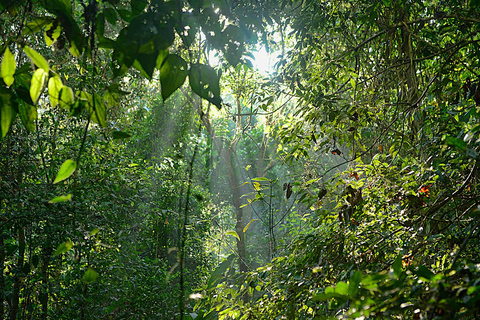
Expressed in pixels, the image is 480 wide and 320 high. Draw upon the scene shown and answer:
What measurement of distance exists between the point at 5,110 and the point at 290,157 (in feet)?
3.56

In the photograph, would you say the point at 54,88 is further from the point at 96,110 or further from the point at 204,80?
the point at 204,80

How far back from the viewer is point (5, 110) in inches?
19.2

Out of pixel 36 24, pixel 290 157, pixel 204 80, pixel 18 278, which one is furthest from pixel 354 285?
pixel 18 278

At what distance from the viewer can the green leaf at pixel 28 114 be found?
55 cm

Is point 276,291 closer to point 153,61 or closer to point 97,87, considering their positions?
point 153,61

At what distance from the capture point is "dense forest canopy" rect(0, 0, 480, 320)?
518 millimetres

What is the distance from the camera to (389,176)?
1304mm

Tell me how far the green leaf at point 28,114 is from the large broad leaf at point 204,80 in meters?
0.26

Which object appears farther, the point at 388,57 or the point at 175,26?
the point at 388,57

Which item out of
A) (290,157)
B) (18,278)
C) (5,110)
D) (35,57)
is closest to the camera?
(35,57)

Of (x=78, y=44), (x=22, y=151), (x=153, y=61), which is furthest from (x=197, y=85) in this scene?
(x=22, y=151)

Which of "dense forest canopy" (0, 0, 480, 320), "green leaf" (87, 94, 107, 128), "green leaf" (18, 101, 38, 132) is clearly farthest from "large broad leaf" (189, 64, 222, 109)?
"green leaf" (18, 101, 38, 132)

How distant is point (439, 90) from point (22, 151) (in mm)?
2150

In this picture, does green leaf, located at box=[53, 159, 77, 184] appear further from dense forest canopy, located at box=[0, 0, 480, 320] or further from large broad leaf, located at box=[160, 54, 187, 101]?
large broad leaf, located at box=[160, 54, 187, 101]
